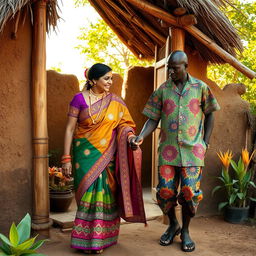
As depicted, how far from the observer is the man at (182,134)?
158 inches

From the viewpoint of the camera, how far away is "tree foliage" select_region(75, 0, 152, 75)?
1473 cm

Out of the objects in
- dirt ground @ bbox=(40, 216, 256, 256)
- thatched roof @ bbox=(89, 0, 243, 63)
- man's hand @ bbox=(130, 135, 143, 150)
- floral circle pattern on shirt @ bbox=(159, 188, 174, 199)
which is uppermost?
thatched roof @ bbox=(89, 0, 243, 63)

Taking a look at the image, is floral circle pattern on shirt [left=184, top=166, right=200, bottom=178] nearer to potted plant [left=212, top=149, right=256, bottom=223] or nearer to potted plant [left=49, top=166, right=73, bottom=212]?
potted plant [left=212, top=149, right=256, bottom=223]

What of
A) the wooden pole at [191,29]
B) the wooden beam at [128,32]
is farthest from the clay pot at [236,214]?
the wooden beam at [128,32]

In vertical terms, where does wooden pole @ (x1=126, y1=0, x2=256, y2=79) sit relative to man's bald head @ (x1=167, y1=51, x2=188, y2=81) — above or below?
above

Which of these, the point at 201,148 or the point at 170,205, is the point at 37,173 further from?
the point at 201,148

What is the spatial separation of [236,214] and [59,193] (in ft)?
7.99

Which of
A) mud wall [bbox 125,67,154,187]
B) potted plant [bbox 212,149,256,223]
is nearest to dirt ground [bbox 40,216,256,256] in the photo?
potted plant [bbox 212,149,256,223]

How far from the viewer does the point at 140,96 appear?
296 inches

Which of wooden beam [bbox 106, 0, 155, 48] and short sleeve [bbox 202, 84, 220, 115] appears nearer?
short sleeve [bbox 202, 84, 220, 115]

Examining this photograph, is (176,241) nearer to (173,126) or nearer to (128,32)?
(173,126)

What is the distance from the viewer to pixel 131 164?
4055 millimetres

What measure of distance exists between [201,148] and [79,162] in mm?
1217

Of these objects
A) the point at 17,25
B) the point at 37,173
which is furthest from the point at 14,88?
the point at 37,173
